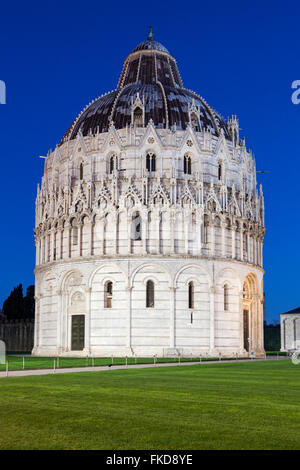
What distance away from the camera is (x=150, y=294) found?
5581 centimetres

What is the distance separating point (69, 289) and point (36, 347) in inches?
343

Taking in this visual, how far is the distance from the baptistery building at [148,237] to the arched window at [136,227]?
0.32ft

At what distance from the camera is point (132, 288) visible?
55438 mm

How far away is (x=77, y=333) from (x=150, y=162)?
18890mm

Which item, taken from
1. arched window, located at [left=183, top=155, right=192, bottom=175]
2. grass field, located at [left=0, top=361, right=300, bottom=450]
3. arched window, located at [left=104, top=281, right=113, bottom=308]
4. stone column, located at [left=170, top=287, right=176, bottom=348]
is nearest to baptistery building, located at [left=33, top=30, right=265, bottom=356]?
stone column, located at [left=170, top=287, right=176, bottom=348]

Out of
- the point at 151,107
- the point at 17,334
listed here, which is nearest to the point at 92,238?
the point at 151,107

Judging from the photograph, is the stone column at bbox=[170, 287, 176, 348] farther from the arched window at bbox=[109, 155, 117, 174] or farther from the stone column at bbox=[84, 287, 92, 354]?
the arched window at bbox=[109, 155, 117, 174]

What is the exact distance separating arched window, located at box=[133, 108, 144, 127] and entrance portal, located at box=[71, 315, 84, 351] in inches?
821

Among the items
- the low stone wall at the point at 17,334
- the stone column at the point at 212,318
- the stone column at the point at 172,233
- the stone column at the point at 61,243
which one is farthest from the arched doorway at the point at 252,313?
the low stone wall at the point at 17,334

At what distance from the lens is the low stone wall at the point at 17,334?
78.6 metres

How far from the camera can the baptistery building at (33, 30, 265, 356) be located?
183ft

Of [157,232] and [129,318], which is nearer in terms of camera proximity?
[129,318]

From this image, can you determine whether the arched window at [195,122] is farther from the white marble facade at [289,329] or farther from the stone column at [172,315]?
the white marble facade at [289,329]

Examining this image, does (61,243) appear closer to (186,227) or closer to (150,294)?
(150,294)
